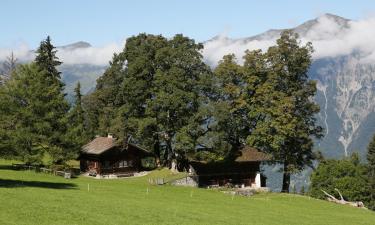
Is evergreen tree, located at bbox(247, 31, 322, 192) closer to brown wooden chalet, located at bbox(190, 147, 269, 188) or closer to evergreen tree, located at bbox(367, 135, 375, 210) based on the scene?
brown wooden chalet, located at bbox(190, 147, 269, 188)

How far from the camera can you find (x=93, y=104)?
99.5 m

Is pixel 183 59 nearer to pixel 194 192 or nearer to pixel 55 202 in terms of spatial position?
pixel 194 192

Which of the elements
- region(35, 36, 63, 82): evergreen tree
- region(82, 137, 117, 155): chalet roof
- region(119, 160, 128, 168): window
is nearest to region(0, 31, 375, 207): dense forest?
region(82, 137, 117, 155): chalet roof

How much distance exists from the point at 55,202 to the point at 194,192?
25672 mm

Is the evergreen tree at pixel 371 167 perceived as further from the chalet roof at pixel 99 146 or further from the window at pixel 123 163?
the chalet roof at pixel 99 146

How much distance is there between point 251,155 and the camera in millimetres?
74812

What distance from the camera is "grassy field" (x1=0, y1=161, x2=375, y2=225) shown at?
33500 millimetres

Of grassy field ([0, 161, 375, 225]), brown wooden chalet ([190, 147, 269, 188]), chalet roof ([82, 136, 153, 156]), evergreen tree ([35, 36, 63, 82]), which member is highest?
evergreen tree ([35, 36, 63, 82])

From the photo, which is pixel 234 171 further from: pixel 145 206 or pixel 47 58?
pixel 47 58

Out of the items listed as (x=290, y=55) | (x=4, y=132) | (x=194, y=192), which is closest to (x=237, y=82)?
(x=290, y=55)

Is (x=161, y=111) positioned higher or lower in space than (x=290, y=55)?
lower

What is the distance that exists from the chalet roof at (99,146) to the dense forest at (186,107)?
315 centimetres

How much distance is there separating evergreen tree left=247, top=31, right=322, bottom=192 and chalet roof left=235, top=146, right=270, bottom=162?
5.45 ft

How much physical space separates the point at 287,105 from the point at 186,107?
13434mm
